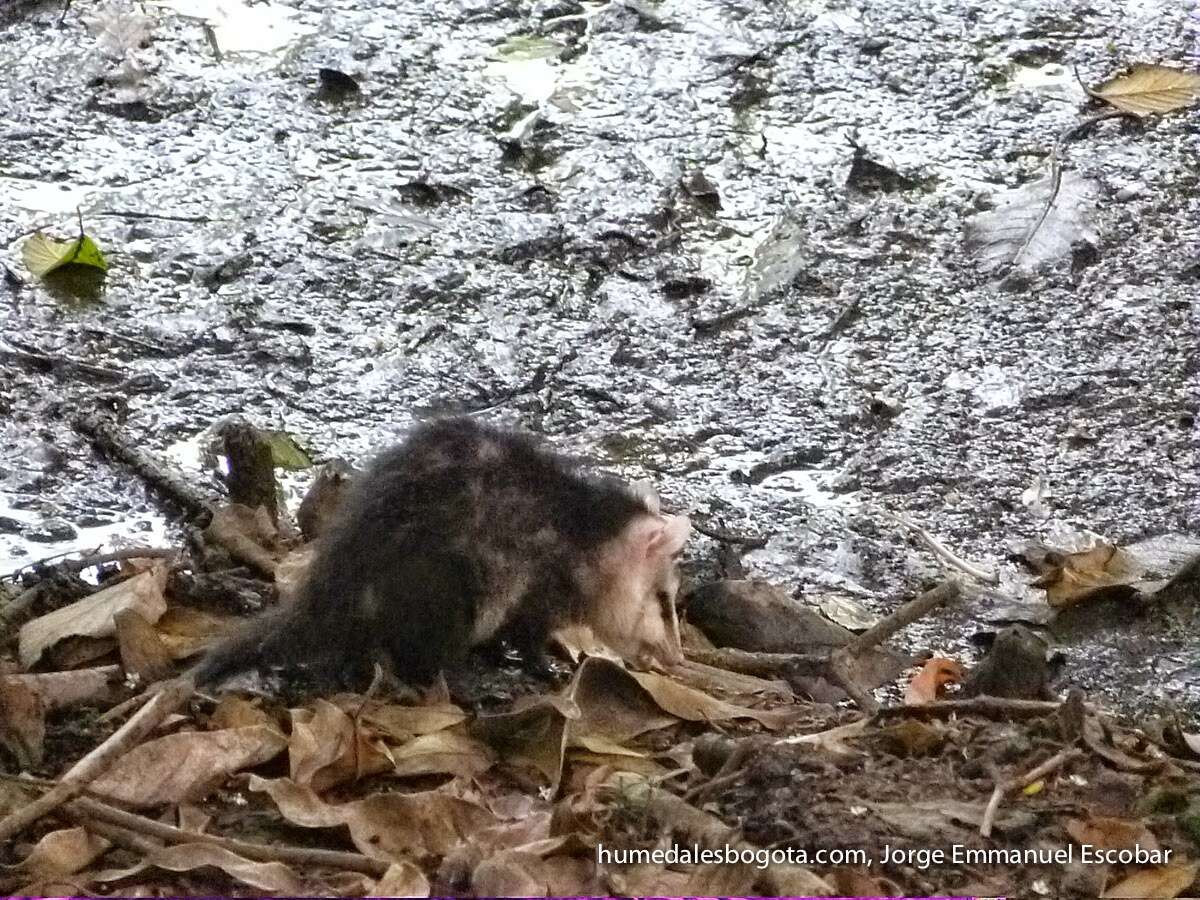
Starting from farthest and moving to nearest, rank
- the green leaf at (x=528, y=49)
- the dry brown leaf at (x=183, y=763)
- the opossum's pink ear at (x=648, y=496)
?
1. the green leaf at (x=528, y=49)
2. the opossum's pink ear at (x=648, y=496)
3. the dry brown leaf at (x=183, y=763)

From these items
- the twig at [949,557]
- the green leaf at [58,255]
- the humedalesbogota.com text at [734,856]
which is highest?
the humedalesbogota.com text at [734,856]

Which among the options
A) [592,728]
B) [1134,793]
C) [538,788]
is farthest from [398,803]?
[1134,793]

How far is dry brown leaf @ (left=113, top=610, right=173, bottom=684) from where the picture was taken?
4.27m

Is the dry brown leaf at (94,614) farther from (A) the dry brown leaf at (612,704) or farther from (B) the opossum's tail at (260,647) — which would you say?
(A) the dry brown leaf at (612,704)

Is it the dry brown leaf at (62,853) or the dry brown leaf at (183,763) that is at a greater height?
the dry brown leaf at (62,853)

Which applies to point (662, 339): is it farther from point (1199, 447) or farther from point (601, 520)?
point (1199, 447)

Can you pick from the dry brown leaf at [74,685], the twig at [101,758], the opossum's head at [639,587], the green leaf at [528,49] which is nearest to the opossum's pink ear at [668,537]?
the opossum's head at [639,587]

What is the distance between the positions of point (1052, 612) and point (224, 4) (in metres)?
5.22

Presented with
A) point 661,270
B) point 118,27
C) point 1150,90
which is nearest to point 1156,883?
point 661,270

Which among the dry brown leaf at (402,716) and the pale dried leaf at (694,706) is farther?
the pale dried leaf at (694,706)

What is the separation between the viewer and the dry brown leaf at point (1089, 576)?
515 centimetres

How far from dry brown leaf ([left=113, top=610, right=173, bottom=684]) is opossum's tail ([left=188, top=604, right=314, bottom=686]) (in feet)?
0.30

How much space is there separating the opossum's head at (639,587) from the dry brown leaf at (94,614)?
127cm

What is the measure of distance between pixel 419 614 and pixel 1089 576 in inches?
81.4
